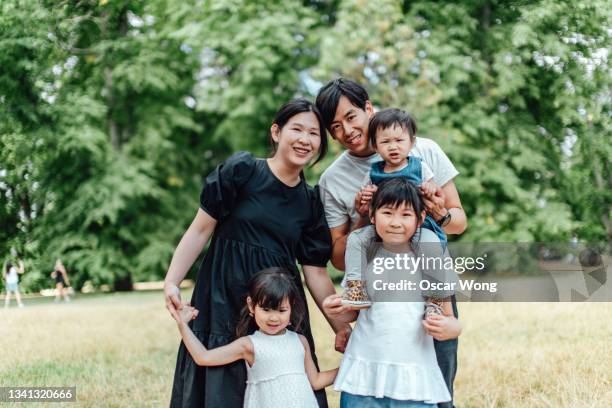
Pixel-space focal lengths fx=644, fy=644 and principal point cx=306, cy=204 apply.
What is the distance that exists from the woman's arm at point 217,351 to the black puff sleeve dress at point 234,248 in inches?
2.0

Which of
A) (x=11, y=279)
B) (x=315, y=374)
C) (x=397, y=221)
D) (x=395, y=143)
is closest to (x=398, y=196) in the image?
(x=397, y=221)

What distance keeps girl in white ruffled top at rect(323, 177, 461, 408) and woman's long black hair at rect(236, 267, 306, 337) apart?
169 millimetres

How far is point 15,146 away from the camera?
350 centimetres

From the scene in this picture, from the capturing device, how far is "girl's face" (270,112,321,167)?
2.30m

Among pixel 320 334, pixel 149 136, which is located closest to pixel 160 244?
pixel 149 136

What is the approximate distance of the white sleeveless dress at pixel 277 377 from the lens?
2240 mm

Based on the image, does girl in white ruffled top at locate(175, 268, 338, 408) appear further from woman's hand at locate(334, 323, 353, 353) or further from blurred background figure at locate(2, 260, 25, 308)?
blurred background figure at locate(2, 260, 25, 308)

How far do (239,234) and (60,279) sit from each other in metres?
1.85

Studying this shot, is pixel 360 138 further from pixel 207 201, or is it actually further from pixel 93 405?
pixel 93 405

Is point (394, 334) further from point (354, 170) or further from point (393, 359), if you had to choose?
point (354, 170)

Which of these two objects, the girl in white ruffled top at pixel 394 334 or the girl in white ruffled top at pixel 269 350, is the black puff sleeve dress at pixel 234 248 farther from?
the girl in white ruffled top at pixel 394 334

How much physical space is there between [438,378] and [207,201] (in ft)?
3.27

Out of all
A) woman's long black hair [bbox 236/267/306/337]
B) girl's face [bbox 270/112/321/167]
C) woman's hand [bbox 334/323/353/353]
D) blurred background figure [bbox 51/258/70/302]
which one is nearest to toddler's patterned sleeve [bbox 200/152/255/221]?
girl's face [bbox 270/112/321/167]

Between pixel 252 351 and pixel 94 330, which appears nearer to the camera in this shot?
pixel 252 351
